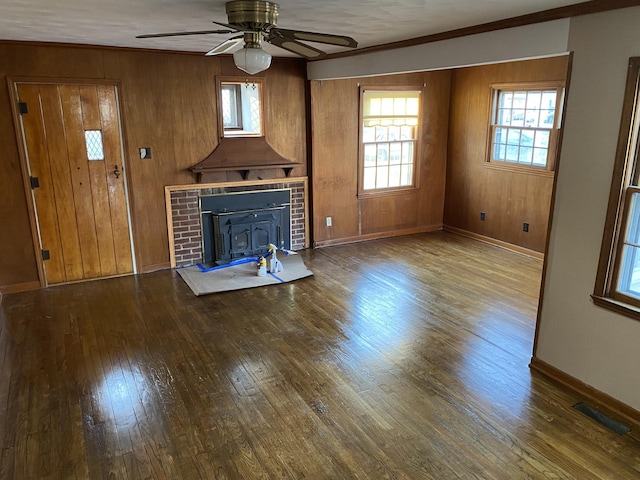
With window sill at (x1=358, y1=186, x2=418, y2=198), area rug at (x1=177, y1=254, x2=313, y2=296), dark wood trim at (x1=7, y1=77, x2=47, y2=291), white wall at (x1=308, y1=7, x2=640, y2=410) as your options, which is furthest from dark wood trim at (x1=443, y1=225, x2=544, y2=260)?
dark wood trim at (x1=7, y1=77, x2=47, y2=291)

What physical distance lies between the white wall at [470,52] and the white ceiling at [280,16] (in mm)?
145

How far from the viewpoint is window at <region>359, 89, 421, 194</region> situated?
6387mm

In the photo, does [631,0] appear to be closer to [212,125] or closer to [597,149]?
[597,149]

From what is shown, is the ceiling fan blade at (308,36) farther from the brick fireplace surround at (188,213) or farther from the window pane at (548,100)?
the window pane at (548,100)

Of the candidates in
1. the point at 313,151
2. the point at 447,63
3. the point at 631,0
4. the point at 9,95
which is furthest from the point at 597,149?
the point at 9,95

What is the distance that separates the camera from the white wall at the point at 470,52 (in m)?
3.02

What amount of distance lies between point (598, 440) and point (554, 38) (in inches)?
92.7

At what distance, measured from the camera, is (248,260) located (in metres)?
5.74

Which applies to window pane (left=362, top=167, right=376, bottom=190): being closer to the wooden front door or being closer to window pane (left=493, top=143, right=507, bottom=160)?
window pane (left=493, top=143, right=507, bottom=160)

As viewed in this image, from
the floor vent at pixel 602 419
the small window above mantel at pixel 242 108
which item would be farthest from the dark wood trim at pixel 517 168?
the floor vent at pixel 602 419

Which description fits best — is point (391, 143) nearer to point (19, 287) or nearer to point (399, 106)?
point (399, 106)

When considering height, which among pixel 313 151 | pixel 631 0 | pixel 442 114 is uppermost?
pixel 631 0

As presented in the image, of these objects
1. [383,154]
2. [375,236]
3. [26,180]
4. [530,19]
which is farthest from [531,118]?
[26,180]

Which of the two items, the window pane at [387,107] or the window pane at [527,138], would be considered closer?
the window pane at [527,138]
